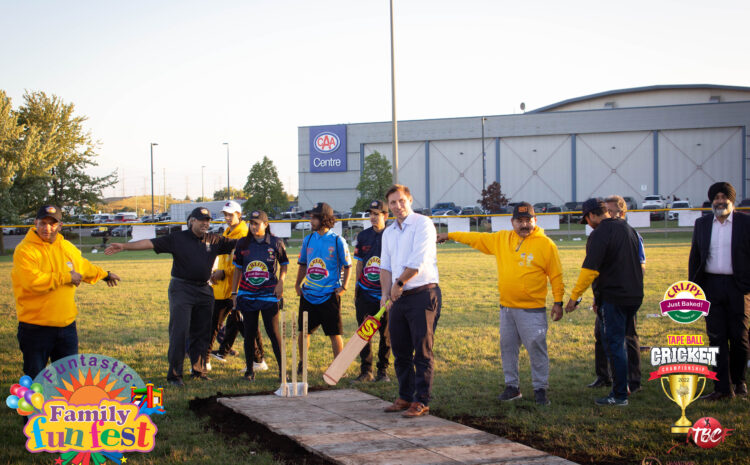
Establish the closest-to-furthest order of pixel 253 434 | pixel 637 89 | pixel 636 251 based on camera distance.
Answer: pixel 253 434
pixel 636 251
pixel 637 89

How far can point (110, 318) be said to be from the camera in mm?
12008

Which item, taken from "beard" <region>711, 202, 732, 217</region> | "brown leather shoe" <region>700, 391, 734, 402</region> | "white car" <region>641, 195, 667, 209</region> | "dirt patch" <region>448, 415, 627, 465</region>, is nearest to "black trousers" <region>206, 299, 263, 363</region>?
"dirt patch" <region>448, 415, 627, 465</region>

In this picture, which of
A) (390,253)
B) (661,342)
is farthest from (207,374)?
A: (661,342)

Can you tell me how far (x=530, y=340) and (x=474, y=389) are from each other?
1042mm

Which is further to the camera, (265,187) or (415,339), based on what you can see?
(265,187)

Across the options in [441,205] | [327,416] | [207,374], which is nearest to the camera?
[327,416]

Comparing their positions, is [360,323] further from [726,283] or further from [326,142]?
[326,142]

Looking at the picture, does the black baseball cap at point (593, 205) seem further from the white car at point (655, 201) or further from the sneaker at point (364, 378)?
the white car at point (655, 201)

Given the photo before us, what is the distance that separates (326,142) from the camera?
64.0m

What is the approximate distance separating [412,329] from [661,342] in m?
4.92

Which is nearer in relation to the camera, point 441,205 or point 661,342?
point 661,342

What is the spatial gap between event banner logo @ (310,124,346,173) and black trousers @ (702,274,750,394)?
191ft

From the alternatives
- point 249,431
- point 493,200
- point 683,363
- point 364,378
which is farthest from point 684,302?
point 493,200

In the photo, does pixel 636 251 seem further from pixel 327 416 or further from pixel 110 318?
pixel 110 318
